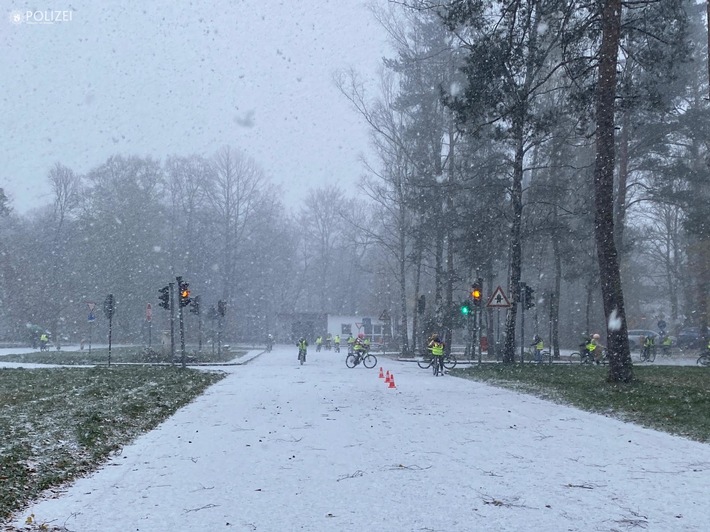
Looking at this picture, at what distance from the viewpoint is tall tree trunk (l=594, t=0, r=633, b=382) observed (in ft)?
64.0

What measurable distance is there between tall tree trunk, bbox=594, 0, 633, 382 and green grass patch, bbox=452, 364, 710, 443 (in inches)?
35.9

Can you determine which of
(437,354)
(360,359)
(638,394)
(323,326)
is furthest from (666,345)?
(323,326)

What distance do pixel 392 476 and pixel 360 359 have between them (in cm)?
2735

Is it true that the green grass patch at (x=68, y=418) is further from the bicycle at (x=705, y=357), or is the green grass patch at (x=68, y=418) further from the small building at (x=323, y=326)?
the small building at (x=323, y=326)

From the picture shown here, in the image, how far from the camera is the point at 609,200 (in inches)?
792

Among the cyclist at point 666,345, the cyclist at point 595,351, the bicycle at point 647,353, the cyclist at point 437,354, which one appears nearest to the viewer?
the cyclist at point 437,354

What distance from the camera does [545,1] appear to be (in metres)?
19.2

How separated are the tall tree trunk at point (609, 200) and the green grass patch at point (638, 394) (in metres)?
0.91

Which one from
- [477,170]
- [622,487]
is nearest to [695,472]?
[622,487]

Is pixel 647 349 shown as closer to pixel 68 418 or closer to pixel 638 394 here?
pixel 638 394

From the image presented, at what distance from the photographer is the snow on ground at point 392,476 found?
6.33 metres

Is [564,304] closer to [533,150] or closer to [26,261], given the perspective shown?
[533,150]

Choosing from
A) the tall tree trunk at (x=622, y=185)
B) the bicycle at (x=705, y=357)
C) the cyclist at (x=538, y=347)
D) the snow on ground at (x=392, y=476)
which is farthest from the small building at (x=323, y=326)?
the snow on ground at (x=392, y=476)

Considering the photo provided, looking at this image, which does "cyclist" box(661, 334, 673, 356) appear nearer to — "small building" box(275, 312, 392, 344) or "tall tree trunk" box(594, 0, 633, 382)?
"small building" box(275, 312, 392, 344)
